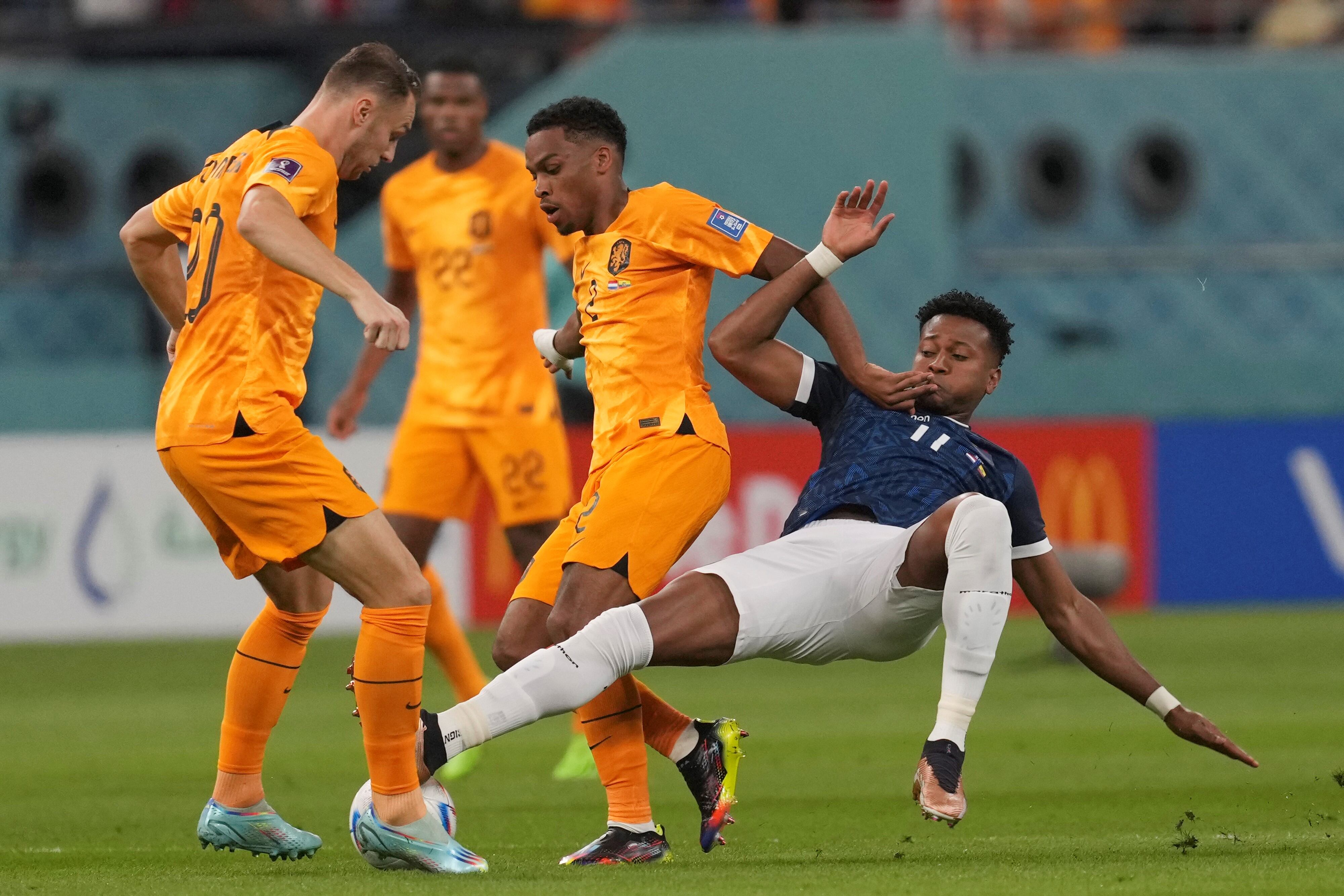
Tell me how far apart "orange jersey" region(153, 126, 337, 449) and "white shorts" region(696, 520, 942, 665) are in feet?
4.26

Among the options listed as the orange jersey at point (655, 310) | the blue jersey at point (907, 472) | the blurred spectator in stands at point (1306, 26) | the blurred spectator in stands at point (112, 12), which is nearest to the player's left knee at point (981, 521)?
the blue jersey at point (907, 472)

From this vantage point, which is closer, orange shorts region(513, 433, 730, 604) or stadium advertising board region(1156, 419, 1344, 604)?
orange shorts region(513, 433, 730, 604)

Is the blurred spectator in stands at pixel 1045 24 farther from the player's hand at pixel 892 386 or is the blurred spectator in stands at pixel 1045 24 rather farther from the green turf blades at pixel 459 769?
the player's hand at pixel 892 386

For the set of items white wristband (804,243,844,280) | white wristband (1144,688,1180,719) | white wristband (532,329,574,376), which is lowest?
white wristband (1144,688,1180,719)

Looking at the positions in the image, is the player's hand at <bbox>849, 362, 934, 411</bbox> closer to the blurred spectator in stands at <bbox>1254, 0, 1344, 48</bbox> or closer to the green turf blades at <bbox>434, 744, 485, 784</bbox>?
the green turf blades at <bbox>434, 744, 485, 784</bbox>

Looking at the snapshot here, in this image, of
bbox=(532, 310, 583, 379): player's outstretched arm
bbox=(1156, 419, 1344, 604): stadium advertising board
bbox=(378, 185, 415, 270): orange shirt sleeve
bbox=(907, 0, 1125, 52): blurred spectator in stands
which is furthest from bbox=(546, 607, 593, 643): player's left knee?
bbox=(907, 0, 1125, 52): blurred spectator in stands

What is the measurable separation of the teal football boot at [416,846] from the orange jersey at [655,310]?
1.17m

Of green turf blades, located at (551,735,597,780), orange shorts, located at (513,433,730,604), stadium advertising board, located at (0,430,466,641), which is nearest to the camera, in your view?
orange shorts, located at (513,433,730,604)

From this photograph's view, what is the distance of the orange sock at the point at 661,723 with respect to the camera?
573cm

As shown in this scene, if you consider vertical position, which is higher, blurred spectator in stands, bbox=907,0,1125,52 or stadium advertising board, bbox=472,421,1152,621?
blurred spectator in stands, bbox=907,0,1125,52

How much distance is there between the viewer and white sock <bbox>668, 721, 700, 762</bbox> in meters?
5.70

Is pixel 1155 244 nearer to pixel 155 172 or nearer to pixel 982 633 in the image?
pixel 155 172

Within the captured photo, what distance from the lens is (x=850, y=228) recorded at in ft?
18.8

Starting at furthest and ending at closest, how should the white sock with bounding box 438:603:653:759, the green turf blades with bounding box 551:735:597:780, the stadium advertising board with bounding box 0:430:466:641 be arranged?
the stadium advertising board with bounding box 0:430:466:641, the green turf blades with bounding box 551:735:597:780, the white sock with bounding box 438:603:653:759
